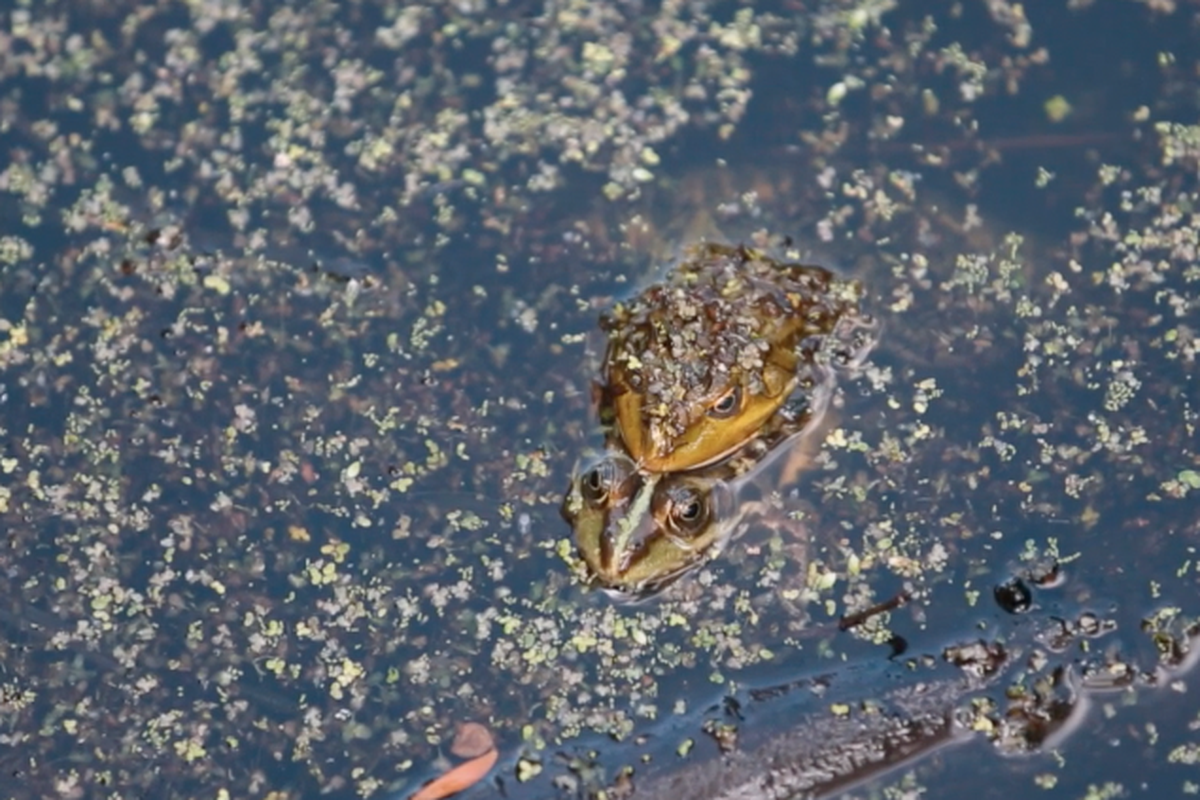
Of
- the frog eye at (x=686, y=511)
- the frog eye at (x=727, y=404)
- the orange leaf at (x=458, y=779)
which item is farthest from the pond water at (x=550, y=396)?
the frog eye at (x=727, y=404)

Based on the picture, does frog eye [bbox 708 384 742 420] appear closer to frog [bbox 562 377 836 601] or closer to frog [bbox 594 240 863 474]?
frog [bbox 594 240 863 474]

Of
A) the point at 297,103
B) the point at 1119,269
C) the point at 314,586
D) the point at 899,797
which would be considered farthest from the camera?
the point at 297,103

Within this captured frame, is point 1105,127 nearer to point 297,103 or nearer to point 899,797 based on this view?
point 899,797

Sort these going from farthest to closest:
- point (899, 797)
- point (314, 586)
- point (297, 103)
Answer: point (297, 103) < point (314, 586) < point (899, 797)

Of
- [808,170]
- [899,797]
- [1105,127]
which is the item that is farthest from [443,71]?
[899,797]

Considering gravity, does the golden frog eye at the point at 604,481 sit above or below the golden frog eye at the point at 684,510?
above

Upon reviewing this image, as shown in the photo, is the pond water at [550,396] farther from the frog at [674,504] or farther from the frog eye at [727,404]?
the frog eye at [727,404]

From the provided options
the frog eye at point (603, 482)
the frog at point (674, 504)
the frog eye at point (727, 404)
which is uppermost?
the frog eye at point (727, 404)

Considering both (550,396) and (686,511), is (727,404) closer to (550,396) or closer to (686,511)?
(686,511)
